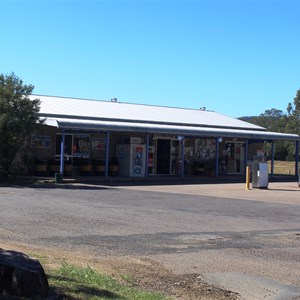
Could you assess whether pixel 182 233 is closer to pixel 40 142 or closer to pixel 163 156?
pixel 40 142

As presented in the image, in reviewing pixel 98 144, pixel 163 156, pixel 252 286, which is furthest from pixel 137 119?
pixel 252 286

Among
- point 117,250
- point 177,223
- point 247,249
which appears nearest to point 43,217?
point 177,223

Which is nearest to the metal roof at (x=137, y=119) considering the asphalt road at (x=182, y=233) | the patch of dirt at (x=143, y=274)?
the asphalt road at (x=182, y=233)

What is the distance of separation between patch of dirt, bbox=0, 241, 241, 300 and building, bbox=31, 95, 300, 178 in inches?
813

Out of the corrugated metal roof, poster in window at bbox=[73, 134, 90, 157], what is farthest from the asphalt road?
the corrugated metal roof

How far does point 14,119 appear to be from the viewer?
2720cm

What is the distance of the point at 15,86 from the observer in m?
28.4

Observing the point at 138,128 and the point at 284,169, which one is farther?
the point at 284,169

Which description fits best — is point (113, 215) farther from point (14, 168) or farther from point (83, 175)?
point (83, 175)

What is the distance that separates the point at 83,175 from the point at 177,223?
2084cm

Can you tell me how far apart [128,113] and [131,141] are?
5.78m

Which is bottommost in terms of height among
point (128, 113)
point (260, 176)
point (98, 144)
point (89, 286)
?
point (89, 286)

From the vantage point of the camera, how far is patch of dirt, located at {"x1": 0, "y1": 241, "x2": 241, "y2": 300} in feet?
22.9

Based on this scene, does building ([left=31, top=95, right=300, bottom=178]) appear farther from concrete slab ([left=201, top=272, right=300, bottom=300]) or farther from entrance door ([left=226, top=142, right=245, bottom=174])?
concrete slab ([left=201, top=272, right=300, bottom=300])
